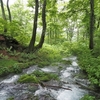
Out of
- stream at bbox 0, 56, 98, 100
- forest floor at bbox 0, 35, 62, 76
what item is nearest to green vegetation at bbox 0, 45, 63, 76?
forest floor at bbox 0, 35, 62, 76

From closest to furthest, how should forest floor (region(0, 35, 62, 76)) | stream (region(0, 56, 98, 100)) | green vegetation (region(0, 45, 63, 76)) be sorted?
stream (region(0, 56, 98, 100)) < green vegetation (region(0, 45, 63, 76)) < forest floor (region(0, 35, 62, 76))

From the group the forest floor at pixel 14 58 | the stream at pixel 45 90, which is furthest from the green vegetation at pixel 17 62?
the stream at pixel 45 90

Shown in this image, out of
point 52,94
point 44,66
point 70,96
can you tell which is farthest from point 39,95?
point 44,66

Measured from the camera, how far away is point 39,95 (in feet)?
18.4

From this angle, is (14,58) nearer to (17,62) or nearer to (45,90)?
(17,62)

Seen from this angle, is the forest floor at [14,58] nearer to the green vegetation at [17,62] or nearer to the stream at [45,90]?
the green vegetation at [17,62]

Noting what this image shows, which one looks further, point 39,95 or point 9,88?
point 9,88

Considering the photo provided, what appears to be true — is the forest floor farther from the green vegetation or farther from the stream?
the stream

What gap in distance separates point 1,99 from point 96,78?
3549 mm

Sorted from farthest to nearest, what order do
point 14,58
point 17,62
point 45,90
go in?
1. point 14,58
2. point 17,62
3. point 45,90

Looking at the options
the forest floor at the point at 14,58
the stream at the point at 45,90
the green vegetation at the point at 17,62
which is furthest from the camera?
the forest floor at the point at 14,58

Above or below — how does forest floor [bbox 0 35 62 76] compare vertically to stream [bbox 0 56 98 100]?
above

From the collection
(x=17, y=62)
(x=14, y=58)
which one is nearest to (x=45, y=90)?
(x=17, y=62)

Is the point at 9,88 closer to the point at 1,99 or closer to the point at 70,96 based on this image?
the point at 1,99
